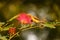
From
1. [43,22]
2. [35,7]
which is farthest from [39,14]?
[43,22]

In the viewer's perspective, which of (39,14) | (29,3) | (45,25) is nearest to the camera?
(45,25)

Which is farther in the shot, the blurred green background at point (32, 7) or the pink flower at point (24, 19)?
the blurred green background at point (32, 7)

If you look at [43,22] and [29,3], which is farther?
[29,3]

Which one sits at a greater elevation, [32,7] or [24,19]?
[32,7]

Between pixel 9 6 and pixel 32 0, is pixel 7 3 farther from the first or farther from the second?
pixel 32 0

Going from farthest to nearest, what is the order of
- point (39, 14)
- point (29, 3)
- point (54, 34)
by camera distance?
point (29, 3)
point (39, 14)
point (54, 34)

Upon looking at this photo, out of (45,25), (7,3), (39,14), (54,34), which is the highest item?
(7,3)

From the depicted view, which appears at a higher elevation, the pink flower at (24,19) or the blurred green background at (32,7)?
the blurred green background at (32,7)

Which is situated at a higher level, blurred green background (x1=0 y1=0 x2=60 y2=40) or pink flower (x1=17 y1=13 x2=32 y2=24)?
blurred green background (x1=0 y1=0 x2=60 y2=40)

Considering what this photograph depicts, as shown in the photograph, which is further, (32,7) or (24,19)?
(32,7)

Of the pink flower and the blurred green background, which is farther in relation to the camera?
the blurred green background

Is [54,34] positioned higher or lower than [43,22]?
higher
